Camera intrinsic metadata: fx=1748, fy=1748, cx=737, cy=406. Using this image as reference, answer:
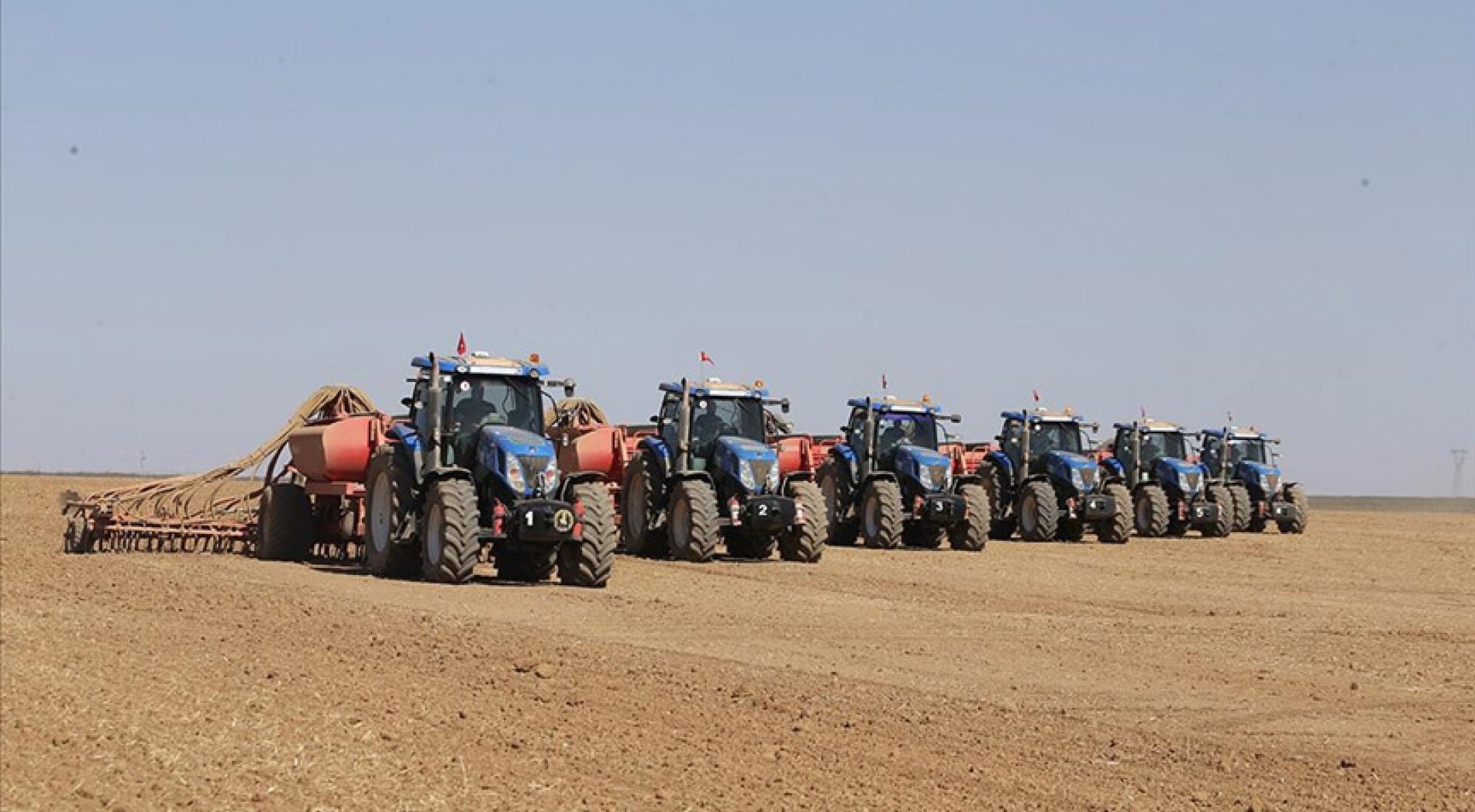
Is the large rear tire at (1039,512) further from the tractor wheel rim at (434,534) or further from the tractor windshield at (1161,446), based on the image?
the tractor wheel rim at (434,534)

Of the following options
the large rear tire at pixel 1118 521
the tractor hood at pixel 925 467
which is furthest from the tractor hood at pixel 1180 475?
the tractor hood at pixel 925 467

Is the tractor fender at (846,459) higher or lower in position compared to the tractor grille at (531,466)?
higher

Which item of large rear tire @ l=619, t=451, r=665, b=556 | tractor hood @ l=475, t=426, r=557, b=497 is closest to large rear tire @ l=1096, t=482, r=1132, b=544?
large rear tire @ l=619, t=451, r=665, b=556

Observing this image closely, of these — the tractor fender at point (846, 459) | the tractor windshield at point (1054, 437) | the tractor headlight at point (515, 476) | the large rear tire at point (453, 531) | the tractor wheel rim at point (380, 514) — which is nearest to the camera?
the large rear tire at point (453, 531)

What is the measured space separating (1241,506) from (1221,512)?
9.49 ft

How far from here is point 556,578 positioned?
18797 millimetres

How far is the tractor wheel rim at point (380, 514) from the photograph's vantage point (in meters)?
18.3

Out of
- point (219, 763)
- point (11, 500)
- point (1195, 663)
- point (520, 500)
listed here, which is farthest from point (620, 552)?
point (11, 500)

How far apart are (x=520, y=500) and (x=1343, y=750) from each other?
361 inches

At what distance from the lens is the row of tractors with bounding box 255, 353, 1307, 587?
17.1 metres

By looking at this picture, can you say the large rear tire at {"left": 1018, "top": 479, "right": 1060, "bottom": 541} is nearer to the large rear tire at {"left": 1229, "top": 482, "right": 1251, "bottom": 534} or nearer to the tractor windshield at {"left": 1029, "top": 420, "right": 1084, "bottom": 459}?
the tractor windshield at {"left": 1029, "top": 420, "right": 1084, "bottom": 459}

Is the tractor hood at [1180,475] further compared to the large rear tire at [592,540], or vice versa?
the tractor hood at [1180,475]

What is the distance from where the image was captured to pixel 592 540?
16844mm

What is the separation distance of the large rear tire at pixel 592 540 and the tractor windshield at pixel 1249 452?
2252 cm
